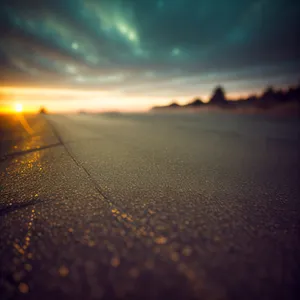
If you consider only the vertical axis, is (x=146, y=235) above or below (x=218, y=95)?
below

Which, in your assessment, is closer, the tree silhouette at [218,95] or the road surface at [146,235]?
the road surface at [146,235]

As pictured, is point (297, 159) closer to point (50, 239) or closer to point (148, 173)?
point (148, 173)

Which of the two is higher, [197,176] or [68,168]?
[68,168]

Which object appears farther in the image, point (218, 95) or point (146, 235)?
point (218, 95)

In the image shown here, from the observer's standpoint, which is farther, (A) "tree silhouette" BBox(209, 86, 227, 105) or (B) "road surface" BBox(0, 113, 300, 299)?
(A) "tree silhouette" BBox(209, 86, 227, 105)

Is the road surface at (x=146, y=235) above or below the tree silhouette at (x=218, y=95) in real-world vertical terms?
below

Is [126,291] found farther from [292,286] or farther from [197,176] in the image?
[197,176]

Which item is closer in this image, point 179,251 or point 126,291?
point 126,291

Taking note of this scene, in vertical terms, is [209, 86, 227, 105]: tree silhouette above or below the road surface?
above

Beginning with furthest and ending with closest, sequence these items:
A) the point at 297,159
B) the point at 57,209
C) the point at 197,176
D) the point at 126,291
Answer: the point at 297,159 < the point at 197,176 < the point at 57,209 < the point at 126,291

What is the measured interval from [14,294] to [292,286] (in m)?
0.85

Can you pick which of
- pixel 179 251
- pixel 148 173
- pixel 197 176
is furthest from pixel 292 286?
pixel 148 173

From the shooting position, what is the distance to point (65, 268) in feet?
1.66

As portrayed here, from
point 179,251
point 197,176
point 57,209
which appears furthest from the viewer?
point 197,176
